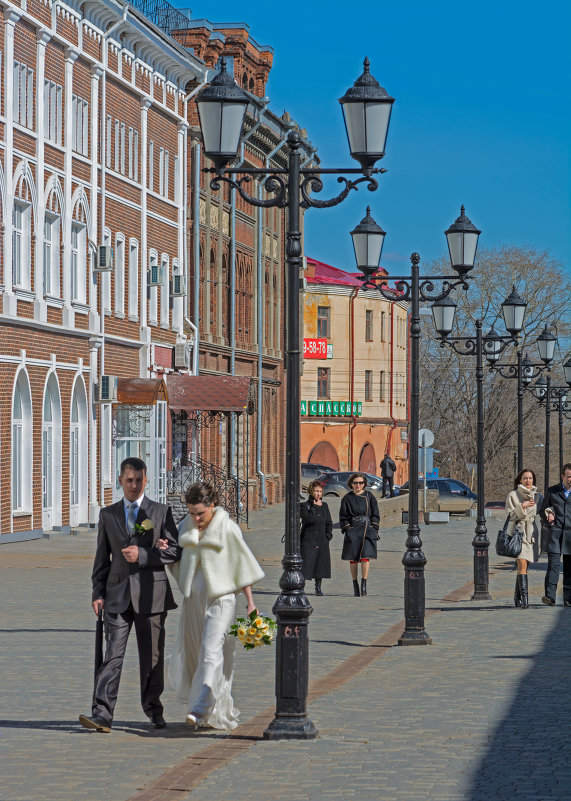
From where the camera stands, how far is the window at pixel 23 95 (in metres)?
32.0

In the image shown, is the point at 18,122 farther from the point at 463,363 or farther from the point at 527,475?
the point at 463,363

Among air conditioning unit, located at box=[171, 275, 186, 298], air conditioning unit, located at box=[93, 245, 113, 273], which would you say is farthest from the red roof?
air conditioning unit, located at box=[93, 245, 113, 273]

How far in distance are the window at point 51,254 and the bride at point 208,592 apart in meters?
24.2

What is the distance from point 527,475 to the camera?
66.9 feet

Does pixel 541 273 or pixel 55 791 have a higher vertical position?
pixel 541 273

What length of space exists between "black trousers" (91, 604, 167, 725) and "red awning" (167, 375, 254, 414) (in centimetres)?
3124

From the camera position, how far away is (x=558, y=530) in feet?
64.5

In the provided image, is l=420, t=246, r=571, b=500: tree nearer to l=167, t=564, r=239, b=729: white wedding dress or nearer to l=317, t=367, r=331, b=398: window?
l=317, t=367, r=331, b=398: window

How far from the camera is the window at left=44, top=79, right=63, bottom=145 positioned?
3406 cm

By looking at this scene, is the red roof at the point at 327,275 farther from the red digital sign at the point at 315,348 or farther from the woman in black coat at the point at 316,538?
the woman in black coat at the point at 316,538

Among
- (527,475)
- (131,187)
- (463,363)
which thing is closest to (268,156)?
(131,187)

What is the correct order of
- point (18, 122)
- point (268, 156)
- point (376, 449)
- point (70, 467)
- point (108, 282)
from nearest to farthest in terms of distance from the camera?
point (18, 122), point (70, 467), point (108, 282), point (268, 156), point (376, 449)

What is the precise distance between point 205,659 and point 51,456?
24976mm

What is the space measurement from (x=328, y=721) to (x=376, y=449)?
2934 inches
